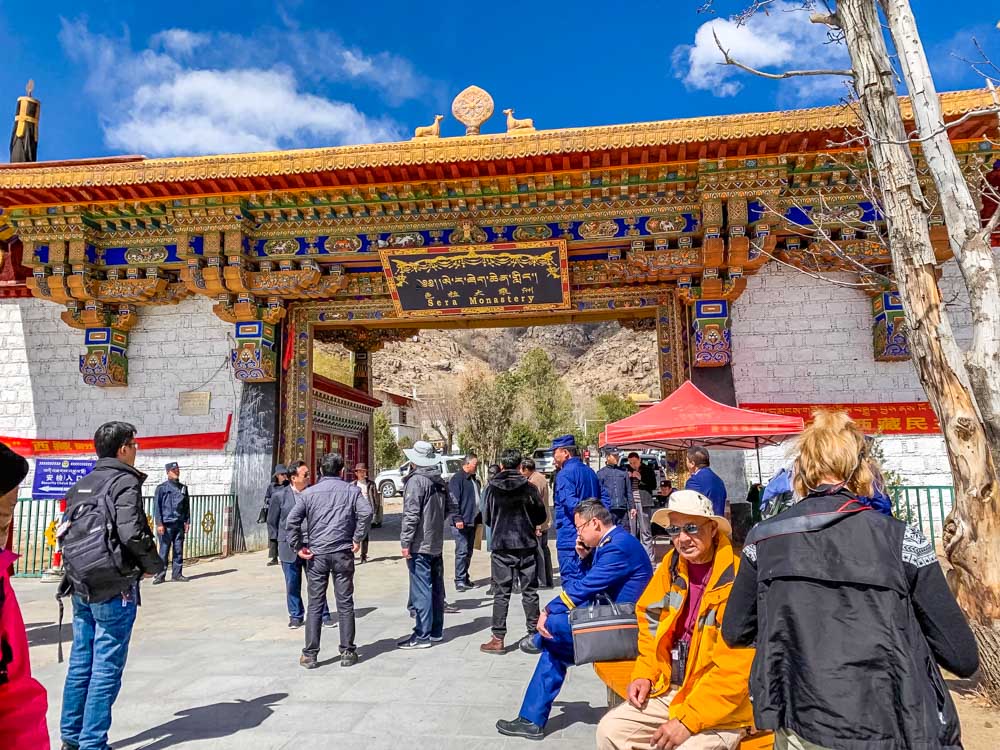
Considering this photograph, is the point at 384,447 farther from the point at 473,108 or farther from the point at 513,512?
the point at 513,512

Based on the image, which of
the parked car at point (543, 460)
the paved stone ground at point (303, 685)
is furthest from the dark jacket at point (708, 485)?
the parked car at point (543, 460)

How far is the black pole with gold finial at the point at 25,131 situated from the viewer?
1298 cm

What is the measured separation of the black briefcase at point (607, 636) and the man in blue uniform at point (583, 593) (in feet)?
1.02

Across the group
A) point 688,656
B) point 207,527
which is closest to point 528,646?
point 688,656

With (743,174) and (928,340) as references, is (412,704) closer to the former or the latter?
(928,340)

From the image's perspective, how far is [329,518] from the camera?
5.63 m

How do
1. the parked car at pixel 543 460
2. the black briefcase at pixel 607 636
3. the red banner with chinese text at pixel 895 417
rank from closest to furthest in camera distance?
the black briefcase at pixel 607 636, the red banner with chinese text at pixel 895 417, the parked car at pixel 543 460

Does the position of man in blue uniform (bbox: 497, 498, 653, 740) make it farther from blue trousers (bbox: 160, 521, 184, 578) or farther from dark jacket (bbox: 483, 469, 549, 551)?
blue trousers (bbox: 160, 521, 184, 578)

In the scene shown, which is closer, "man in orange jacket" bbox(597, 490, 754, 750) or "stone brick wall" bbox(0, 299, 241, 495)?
"man in orange jacket" bbox(597, 490, 754, 750)

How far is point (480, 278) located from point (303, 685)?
821cm

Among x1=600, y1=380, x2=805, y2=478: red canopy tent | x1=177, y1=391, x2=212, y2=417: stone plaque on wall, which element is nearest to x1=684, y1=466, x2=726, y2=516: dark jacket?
x1=600, y1=380, x2=805, y2=478: red canopy tent

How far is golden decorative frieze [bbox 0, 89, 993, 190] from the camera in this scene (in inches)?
377

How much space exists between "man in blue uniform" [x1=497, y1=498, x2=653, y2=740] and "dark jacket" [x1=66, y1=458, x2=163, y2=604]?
225 cm

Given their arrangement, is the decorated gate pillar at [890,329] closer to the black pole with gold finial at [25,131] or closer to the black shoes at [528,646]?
the black shoes at [528,646]
